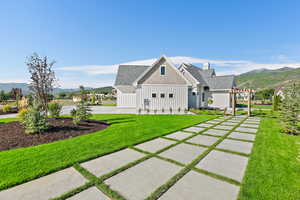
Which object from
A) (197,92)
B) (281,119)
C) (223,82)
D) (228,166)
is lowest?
(228,166)

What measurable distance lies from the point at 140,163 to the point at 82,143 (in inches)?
106

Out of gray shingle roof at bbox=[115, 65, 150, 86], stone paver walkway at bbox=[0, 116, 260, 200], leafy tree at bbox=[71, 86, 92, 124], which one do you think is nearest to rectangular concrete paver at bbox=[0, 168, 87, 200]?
stone paver walkway at bbox=[0, 116, 260, 200]

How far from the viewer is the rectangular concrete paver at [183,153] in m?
3.62

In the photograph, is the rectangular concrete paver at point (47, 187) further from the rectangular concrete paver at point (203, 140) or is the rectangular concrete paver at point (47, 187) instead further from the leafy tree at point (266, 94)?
the leafy tree at point (266, 94)

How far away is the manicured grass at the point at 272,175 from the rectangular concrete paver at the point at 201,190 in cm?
21

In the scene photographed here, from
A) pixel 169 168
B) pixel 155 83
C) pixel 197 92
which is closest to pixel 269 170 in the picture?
pixel 169 168

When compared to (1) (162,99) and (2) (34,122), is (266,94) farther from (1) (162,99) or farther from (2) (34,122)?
(2) (34,122)

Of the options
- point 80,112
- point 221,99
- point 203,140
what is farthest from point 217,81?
point 80,112

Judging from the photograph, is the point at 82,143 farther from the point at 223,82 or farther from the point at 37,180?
the point at 223,82

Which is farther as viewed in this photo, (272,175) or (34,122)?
(34,122)

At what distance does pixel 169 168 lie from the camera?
3094 millimetres

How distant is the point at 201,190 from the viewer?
2.34 meters

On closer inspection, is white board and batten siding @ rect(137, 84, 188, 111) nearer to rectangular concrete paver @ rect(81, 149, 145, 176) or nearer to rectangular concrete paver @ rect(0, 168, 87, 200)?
rectangular concrete paver @ rect(81, 149, 145, 176)

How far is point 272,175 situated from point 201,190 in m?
1.81
